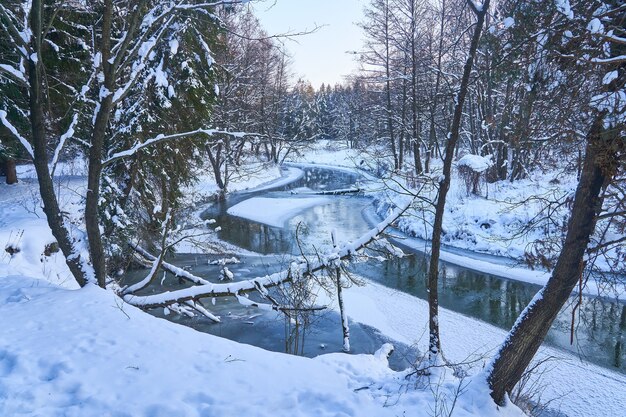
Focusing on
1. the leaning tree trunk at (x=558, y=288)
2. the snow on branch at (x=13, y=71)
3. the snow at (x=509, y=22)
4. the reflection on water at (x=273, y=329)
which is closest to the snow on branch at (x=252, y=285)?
the leaning tree trunk at (x=558, y=288)

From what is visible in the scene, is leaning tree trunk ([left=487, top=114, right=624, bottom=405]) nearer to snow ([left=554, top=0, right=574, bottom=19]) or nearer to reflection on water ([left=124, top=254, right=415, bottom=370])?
snow ([left=554, top=0, right=574, bottom=19])

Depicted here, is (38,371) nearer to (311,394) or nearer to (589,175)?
(311,394)

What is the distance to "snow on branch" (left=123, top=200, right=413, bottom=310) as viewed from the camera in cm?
545

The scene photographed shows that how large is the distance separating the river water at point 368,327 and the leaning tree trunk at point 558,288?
74 cm

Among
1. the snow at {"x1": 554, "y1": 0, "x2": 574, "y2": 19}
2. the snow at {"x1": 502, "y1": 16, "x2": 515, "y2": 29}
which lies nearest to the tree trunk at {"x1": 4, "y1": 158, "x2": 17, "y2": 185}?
the snow at {"x1": 502, "y1": 16, "x2": 515, "y2": 29}

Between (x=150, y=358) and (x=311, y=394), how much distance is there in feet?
4.80

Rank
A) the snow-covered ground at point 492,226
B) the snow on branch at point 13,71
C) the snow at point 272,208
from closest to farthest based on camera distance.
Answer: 1. the snow on branch at point 13,71
2. the snow-covered ground at point 492,226
3. the snow at point 272,208

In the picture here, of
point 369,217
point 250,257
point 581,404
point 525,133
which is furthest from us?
point 369,217

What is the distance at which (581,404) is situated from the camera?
622 cm

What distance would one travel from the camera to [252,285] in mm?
5434

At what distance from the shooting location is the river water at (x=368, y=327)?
313 inches

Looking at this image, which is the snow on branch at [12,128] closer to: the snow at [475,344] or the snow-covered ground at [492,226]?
the snow at [475,344]

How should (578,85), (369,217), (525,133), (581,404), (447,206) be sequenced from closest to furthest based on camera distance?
(578,85) → (525,133) → (581,404) → (447,206) → (369,217)

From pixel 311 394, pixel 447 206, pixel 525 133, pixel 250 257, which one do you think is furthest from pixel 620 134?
pixel 447 206
